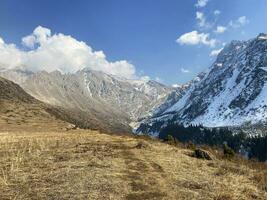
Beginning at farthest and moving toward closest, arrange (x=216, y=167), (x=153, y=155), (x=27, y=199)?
(x=153, y=155) < (x=216, y=167) < (x=27, y=199)

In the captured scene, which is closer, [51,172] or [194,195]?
[194,195]

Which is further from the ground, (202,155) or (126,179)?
(202,155)

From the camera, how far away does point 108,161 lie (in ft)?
105

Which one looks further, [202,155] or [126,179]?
[202,155]

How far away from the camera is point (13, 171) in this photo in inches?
1075

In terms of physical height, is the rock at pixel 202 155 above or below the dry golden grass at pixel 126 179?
above

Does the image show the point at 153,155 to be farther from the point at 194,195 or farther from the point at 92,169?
the point at 194,195


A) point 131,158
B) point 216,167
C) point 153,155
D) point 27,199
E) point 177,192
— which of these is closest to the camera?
point 27,199

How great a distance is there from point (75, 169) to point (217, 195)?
1099 cm

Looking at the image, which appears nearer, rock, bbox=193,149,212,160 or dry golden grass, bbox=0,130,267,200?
dry golden grass, bbox=0,130,267,200

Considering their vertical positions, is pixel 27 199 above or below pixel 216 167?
below

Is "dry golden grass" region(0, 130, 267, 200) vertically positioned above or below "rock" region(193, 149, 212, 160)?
below

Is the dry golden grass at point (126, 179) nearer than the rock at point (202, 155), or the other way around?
the dry golden grass at point (126, 179)

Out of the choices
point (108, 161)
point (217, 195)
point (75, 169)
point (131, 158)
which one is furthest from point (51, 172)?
point (217, 195)
